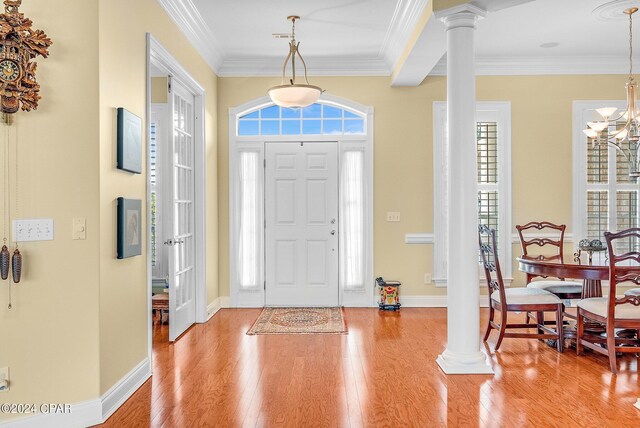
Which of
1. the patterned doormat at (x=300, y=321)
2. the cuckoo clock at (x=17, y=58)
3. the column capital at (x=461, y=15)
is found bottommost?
the patterned doormat at (x=300, y=321)

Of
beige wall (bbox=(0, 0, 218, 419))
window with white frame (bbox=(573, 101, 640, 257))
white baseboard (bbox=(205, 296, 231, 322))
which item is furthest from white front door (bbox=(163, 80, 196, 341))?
window with white frame (bbox=(573, 101, 640, 257))

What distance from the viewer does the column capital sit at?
360 centimetres

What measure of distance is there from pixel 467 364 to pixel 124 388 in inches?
91.8

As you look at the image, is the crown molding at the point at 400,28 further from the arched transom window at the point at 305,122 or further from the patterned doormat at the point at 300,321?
the patterned doormat at the point at 300,321

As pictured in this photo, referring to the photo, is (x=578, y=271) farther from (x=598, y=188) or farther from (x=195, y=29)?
(x=195, y=29)

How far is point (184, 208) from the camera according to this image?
16.4 ft

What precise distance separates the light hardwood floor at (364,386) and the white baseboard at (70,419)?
0.35 ft

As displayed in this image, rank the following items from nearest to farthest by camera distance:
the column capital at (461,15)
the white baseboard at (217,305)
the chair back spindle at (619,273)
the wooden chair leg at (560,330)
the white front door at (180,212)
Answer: the chair back spindle at (619,273) < the column capital at (461,15) < the wooden chair leg at (560,330) < the white front door at (180,212) < the white baseboard at (217,305)

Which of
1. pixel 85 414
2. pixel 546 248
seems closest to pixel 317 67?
pixel 546 248

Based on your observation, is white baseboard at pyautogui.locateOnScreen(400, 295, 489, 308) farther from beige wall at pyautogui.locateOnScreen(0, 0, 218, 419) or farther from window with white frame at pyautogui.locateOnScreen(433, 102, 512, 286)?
beige wall at pyautogui.locateOnScreen(0, 0, 218, 419)

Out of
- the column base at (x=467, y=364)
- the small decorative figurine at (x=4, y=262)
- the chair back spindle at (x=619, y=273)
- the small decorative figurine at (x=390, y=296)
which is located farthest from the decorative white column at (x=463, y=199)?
the small decorative figurine at (x=4, y=262)

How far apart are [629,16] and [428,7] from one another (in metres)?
2.10

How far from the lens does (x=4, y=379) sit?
2.53 meters

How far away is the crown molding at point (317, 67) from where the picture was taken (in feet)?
19.5
